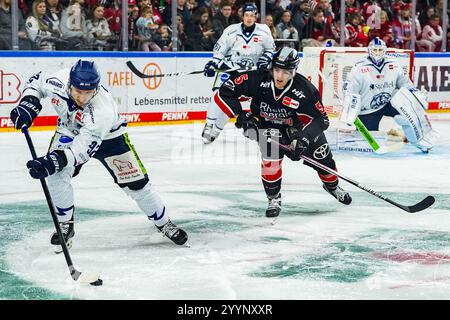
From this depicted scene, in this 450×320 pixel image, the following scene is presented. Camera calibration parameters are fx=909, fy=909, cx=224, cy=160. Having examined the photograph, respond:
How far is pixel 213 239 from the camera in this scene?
4.89m

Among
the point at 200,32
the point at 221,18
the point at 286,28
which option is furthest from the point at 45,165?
the point at 286,28

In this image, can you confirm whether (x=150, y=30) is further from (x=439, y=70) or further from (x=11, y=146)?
(x=439, y=70)

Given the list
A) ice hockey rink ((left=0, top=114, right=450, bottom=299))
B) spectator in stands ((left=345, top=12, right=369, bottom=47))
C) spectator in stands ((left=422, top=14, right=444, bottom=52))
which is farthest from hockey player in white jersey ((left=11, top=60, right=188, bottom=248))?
spectator in stands ((left=422, top=14, right=444, bottom=52))

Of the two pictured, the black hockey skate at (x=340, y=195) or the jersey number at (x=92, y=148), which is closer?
the jersey number at (x=92, y=148)

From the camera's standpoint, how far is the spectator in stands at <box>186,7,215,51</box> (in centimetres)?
1077

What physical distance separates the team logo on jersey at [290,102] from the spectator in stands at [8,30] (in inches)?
186

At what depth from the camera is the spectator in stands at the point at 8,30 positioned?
909 cm

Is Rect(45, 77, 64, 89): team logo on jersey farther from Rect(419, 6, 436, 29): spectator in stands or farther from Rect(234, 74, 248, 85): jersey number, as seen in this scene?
Rect(419, 6, 436, 29): spectator in stands

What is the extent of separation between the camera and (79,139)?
4070mm

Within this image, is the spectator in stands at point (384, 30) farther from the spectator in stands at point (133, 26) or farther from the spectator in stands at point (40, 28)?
the spectator in stands at point (40, 28)

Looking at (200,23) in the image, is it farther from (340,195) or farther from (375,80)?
(340,195)

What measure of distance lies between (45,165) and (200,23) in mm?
7130

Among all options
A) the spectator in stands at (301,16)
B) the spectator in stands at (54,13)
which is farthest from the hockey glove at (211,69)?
the spectator in stands at (301,16)

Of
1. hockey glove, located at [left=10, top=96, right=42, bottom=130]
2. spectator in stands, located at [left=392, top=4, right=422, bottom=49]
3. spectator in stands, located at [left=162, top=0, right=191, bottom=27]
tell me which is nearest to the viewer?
hockey glove, located at [left=10, top=96, right=42, bottom=130]
